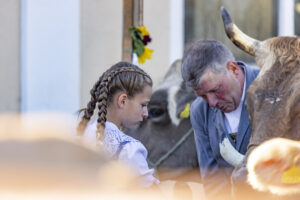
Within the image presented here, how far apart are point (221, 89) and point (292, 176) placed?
1.24m

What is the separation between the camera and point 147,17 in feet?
19.0

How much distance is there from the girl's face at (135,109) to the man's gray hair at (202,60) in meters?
0.58

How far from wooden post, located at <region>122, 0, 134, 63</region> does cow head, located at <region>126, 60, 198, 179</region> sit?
0.42 metres

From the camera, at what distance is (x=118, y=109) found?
2533 mm

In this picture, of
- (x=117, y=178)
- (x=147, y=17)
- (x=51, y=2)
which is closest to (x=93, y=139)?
(x=117, y=178)

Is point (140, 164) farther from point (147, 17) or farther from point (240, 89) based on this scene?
point (147, 17)

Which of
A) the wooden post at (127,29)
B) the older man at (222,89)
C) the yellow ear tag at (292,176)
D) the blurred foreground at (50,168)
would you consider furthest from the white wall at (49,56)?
the blurred foreground at (50,168)

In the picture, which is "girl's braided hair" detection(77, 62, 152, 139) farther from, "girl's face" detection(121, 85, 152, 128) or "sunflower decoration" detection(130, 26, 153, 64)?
"sunflower decoration" detection(130, 26, 153, 64)

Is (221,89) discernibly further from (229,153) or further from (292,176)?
(292,176)

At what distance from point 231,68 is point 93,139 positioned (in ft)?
3.70

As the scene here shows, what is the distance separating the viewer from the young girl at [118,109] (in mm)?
2330

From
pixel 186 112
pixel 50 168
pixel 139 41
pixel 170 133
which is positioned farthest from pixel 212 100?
pixel 50 168

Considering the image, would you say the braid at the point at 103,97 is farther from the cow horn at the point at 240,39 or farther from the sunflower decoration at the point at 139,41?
the sunflower decoration at the point at 139,41

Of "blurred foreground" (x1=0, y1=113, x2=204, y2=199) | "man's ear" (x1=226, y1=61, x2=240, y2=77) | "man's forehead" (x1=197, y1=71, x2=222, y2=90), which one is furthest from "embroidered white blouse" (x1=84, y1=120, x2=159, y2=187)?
"blurred foreground" (x1=0, y1=113, x2=204, y2=199)
